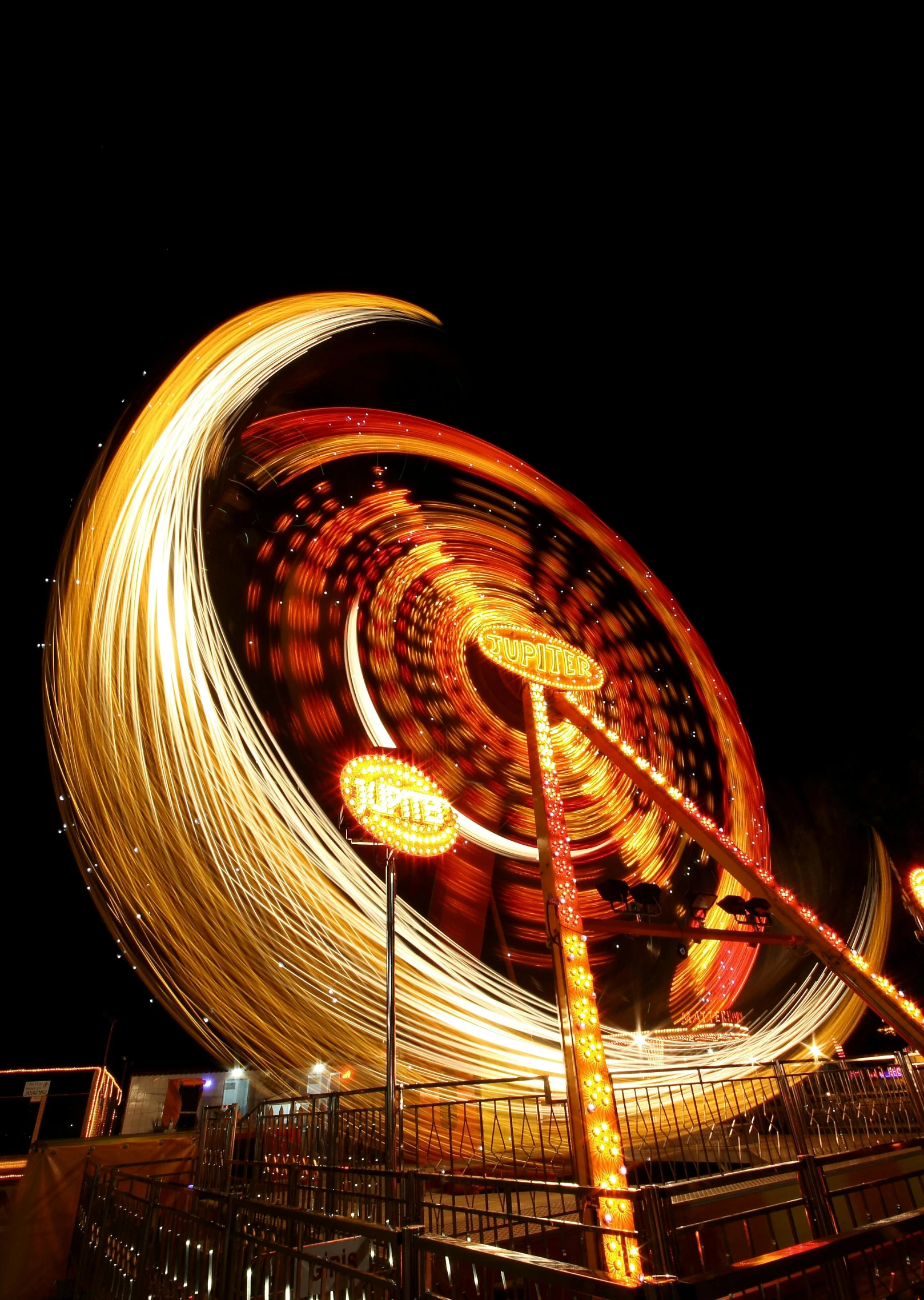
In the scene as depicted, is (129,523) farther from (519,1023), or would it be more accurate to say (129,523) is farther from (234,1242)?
(519,1023)

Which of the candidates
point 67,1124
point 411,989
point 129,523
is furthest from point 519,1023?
point 67,1124

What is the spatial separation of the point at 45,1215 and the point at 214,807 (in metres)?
4.86

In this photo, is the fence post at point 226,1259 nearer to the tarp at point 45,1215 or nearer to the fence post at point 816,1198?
the fence post at point 816,1198

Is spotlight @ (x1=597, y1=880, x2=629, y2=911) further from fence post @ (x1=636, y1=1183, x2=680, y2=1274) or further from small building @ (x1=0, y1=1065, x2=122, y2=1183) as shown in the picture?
small building @ (x1=0, y1=1065, x2=122, y2=1183)

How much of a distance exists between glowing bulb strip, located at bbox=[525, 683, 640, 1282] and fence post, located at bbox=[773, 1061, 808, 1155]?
1.70 metres

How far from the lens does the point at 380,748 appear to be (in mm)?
11039

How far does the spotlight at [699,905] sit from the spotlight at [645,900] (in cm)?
73

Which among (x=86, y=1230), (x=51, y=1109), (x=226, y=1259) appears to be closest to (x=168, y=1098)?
(x=51, y=1109)

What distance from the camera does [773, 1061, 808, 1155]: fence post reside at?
21.0 ft

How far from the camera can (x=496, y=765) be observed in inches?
630

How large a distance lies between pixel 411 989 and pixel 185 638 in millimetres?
7172

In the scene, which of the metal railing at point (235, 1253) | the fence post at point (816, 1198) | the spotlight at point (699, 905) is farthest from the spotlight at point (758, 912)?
the metal railing at point (235, 1253)

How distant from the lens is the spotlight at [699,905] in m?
10.7

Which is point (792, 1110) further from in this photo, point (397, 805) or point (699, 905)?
point (397, 805)
